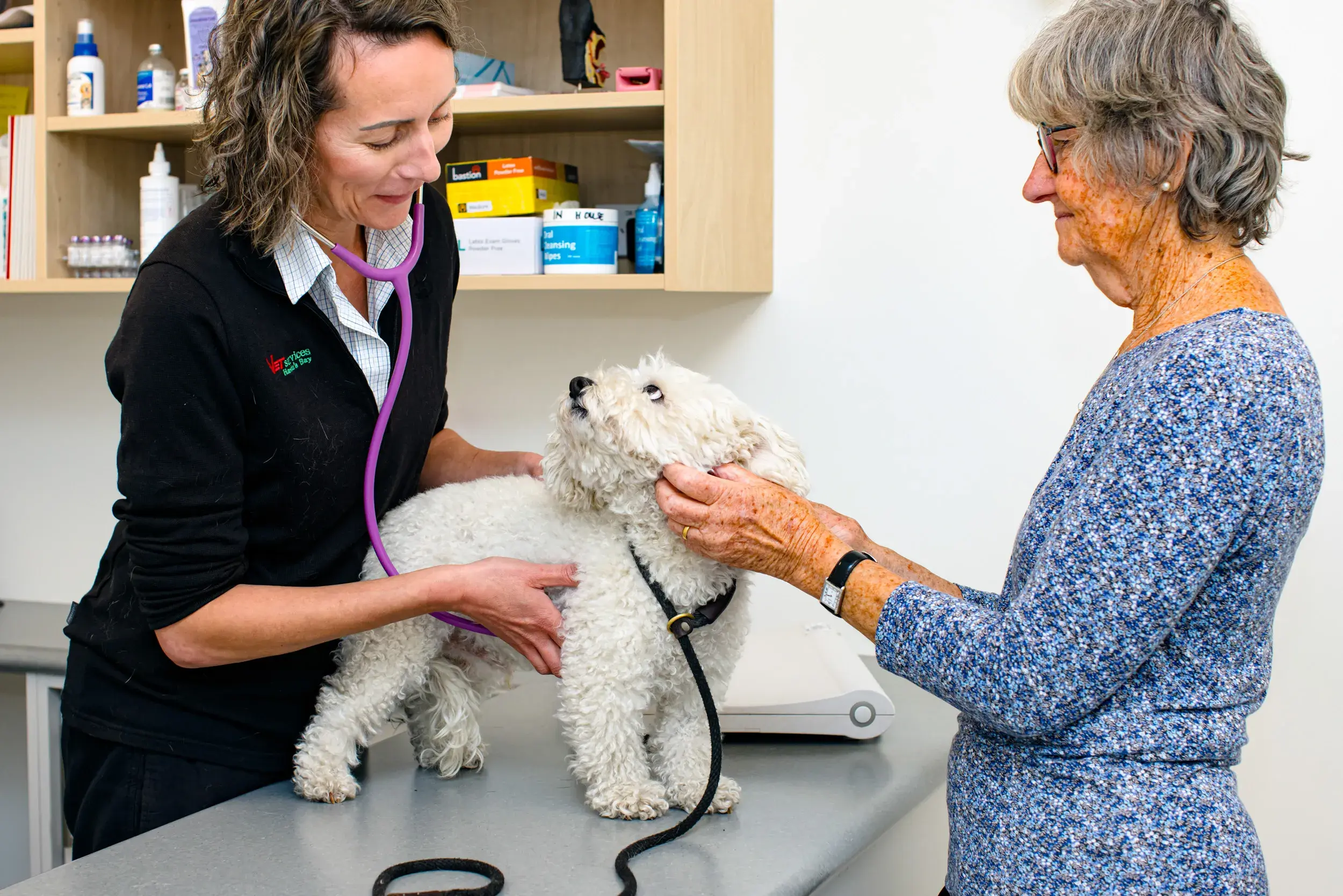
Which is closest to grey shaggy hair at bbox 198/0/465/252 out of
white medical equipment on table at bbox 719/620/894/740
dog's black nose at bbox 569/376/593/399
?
dog's black nose at bbox 569/376/593/399

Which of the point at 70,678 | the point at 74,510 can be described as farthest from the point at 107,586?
the point at 74,510

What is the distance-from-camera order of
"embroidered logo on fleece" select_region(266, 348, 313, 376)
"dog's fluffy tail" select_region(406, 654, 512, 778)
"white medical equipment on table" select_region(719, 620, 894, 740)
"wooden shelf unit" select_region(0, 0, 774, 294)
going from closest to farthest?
1. "embroidered logo on fleece" select_region(266, 348, 313, 376)
2. "dog's fluffy tail" select_region(406, 654, 512, 778)
3. "white medical equipment on table" select_region(719, 620, 894, 740)
4. "wooden shelf unit" select_region(0, 0, 774, 294)

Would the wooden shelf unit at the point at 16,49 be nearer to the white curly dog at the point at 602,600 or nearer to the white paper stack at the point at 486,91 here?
the white paper stack at the point at 486,91

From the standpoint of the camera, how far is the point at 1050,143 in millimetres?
1050

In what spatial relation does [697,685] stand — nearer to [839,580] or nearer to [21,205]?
[839,580]

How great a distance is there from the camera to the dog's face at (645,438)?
3.82 feet

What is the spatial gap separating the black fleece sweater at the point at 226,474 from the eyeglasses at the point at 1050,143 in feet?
2.34

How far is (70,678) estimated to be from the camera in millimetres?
1312

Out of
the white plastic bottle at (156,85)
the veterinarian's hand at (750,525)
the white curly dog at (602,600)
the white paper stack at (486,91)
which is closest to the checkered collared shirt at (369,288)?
the white curly dog at (602,600)

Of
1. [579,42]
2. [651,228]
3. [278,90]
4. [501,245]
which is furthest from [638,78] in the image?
[278,90]

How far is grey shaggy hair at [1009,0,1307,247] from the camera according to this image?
952 millimetres

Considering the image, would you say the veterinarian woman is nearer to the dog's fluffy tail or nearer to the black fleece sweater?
the black fleece sweater

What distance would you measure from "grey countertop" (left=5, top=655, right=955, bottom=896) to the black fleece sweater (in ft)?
0.44

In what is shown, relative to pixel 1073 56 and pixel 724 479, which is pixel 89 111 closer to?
pixel 724 479
